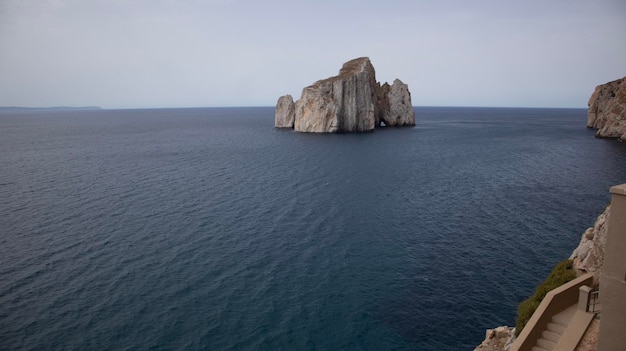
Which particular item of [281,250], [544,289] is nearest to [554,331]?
[544,289]

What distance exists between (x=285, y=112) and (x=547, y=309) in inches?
5604

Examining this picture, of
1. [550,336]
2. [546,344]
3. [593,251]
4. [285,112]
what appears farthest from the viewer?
[285,112]

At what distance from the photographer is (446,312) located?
101 ft

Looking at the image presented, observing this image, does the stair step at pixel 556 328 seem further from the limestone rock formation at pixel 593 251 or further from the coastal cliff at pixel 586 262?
the limestone rock formation at pixel 593 251

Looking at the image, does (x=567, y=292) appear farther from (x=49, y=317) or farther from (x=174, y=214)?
(x=174, y=214)

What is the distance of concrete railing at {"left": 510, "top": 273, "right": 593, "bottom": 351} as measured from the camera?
63.3 ft

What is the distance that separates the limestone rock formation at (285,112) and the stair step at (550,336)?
448ft

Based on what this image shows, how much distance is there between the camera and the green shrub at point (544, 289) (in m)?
22.2

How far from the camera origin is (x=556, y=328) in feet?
66.0

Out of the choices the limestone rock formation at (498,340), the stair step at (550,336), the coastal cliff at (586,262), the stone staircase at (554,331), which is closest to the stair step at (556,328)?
the stone staircase at (554,331)

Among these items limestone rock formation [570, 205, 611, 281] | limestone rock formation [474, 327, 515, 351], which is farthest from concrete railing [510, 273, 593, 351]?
limestone rock formation [474, 327, 515, 351]

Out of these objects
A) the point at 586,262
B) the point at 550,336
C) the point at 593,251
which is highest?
the point at 593,251

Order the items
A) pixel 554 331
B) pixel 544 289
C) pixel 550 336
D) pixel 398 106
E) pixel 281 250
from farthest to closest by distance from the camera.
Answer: pixel 398 106 < pixel 281 250 < pixel 544 289 < pixel 554 331 < pixel 550 336

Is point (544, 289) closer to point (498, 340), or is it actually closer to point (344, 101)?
point (498, 340)
